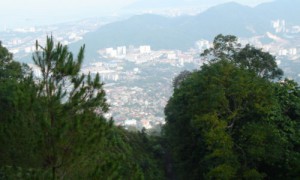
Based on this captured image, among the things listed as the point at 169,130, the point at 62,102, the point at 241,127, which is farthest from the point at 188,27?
the point at 62,102

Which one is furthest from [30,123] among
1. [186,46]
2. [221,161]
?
[186,46]

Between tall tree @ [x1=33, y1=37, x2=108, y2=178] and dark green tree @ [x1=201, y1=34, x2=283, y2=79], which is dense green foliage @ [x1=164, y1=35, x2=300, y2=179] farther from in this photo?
tall tree @ [x1=33, y1=37, x2=108, y2=178]

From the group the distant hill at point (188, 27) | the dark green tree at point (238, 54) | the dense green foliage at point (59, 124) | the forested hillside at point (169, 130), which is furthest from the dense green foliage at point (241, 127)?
the distant hill at point (188, 27)

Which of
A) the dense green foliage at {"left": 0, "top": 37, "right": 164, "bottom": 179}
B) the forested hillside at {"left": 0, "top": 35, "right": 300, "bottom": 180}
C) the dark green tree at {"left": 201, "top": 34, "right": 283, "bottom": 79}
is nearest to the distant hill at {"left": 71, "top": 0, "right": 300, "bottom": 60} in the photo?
the dark green tree at {"left": 201, "top": 34, "right": 283, "bottom": 79}

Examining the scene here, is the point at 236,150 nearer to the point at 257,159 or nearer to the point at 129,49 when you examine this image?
the point at 257,159

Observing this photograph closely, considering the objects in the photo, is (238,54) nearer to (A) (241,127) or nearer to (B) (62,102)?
(A) (241,127)
